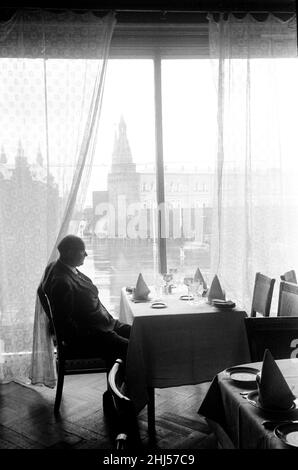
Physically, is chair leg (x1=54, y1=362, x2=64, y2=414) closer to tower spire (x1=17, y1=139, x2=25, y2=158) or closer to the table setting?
the table setting

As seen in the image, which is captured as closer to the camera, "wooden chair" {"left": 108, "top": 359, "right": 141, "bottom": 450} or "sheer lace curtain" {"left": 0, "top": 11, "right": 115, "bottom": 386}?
"wooden chair" {"left": 108, "top": 359, "right": 141, "bottom": 450}

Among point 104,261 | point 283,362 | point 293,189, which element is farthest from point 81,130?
point 283,362

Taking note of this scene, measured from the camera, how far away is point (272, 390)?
123cm

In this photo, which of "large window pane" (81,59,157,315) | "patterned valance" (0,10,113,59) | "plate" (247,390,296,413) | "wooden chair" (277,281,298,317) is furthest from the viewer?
"large window pane" (81,59,157,315)

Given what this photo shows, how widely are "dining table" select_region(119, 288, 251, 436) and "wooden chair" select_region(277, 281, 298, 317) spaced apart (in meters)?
0.24

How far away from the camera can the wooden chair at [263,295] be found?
2.81m

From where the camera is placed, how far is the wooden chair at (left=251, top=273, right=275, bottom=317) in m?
2.81

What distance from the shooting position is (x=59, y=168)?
355cm

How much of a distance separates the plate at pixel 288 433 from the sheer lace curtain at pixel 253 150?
2.65 meters

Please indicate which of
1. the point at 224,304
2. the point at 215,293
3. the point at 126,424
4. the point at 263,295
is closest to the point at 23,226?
the point at 215,293

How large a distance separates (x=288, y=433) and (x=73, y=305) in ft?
5.97

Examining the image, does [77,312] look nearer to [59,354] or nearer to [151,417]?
[59,354]

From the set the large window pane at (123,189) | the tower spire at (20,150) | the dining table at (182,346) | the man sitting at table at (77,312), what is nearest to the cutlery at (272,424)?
the dining table at (182,346)

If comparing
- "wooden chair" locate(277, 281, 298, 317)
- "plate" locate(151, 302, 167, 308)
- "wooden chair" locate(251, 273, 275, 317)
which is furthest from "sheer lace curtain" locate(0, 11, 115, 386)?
"wooden chair" locate(277, 281, 298, 317)
